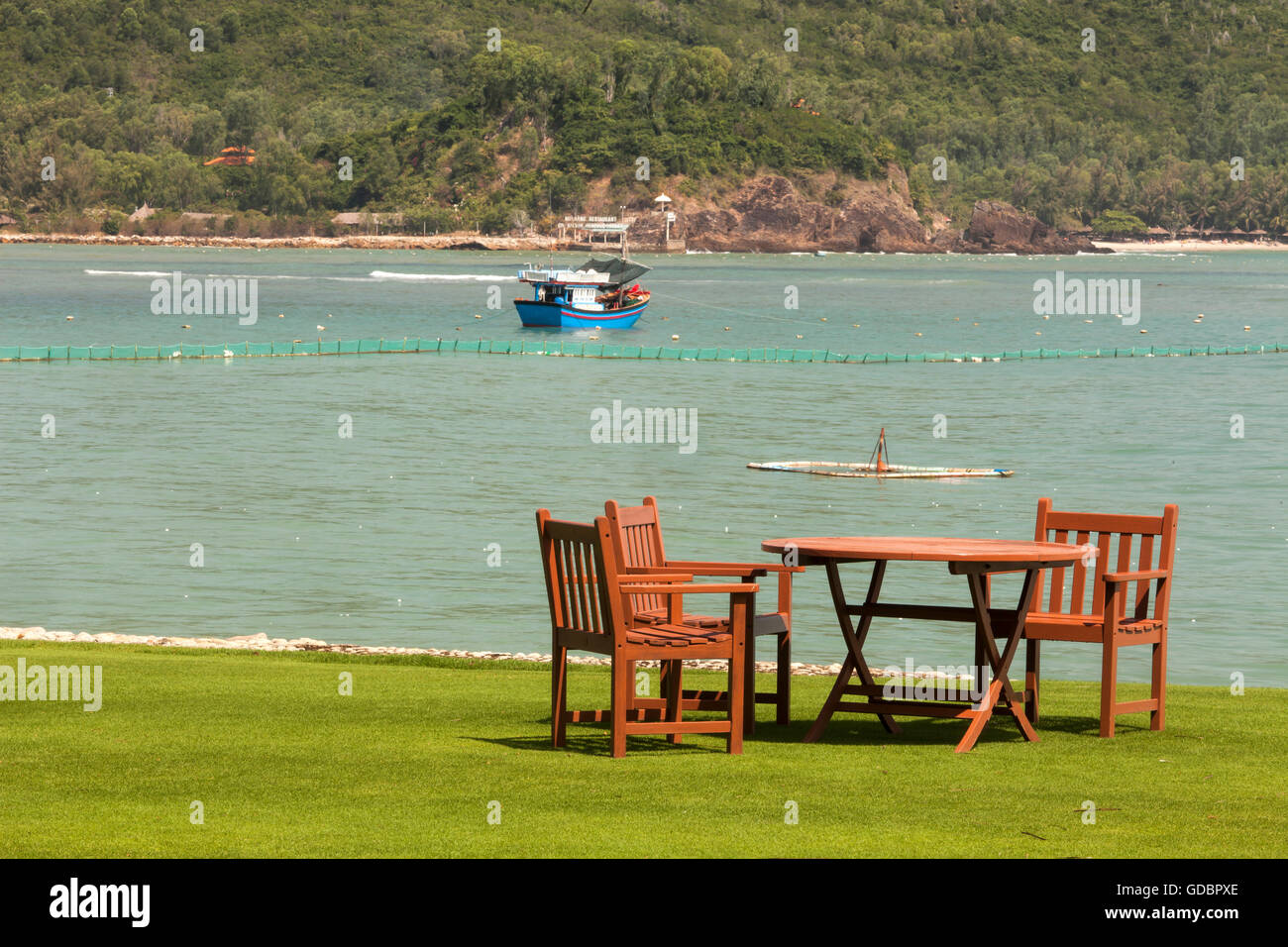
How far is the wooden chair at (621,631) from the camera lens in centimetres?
800

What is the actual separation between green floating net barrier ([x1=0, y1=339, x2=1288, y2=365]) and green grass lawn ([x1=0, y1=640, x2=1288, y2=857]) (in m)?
60.1

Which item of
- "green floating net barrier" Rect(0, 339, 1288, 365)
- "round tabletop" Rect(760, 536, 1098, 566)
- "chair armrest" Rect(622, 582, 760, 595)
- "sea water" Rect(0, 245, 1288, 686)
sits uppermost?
"round tabletop" Rect(760, 536, 1098, 566)

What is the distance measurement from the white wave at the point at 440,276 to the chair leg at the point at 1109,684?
163 m

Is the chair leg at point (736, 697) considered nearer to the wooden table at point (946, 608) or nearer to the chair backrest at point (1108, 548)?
the wooden table at point (946, 608)

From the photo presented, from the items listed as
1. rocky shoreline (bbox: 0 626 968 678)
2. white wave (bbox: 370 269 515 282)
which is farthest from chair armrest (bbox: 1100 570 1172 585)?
white wave (bbox: 370 269 515 282)

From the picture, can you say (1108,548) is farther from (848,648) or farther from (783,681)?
(783,681)

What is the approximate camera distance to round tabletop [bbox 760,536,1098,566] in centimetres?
798

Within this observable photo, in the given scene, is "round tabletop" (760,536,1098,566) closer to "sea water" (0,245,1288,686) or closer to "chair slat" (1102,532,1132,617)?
"chair slat" (1102,532,1132,617)

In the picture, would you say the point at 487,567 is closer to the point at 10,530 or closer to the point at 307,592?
the point at 307,592

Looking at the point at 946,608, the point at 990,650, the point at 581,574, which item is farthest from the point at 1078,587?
the point at 581,574

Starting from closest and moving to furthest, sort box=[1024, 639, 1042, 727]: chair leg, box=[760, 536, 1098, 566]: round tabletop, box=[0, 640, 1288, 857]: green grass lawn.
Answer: box=[0, 640, 1288, 857]: green grass lawn, box=[760, 536, 1098, 566]: round tabletop, box=[1024, 639, 1042, 727]: chair leg

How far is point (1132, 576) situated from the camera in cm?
872
